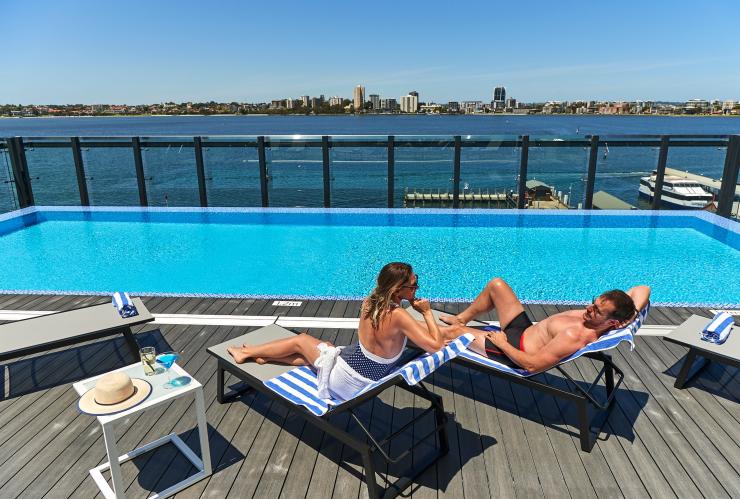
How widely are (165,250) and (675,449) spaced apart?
8314 millimetres

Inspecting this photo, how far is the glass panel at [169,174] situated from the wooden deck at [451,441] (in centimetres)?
714

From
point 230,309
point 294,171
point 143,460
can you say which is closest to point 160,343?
point 230,309

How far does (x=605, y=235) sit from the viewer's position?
956 cm

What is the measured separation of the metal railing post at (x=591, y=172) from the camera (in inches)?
399

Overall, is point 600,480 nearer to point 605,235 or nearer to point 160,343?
point 160,343

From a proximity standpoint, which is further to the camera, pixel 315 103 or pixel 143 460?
pixel 315 103

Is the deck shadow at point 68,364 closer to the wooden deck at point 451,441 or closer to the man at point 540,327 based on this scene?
the wooden deck at point 451,441

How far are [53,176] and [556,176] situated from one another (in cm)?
1140

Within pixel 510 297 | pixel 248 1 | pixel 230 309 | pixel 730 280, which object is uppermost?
pixel 248 1

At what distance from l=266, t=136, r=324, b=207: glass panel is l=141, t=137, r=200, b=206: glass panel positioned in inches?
70.0

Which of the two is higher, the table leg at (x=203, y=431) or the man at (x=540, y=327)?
the man at (x=540, y=327)

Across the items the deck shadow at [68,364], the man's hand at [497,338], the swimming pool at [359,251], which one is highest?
the man's hand at [497,338]

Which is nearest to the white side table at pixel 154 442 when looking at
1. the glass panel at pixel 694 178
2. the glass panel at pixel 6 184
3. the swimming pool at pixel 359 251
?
the swimming pool at pixel 359 251

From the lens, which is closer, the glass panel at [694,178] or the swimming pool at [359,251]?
the swimming pool at [359,251]
